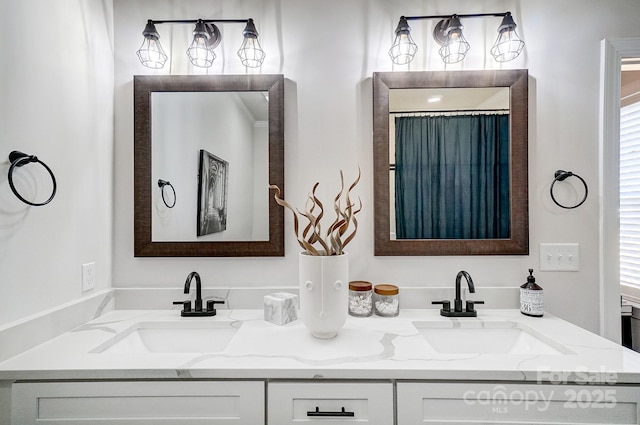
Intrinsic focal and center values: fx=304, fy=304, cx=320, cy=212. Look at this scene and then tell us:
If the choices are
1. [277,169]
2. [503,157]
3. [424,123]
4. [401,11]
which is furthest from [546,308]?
[401,11]

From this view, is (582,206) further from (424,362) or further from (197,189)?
(197,189)

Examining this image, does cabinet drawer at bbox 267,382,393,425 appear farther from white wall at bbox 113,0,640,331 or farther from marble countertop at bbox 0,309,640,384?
white wall at bbox 113,0,640,331

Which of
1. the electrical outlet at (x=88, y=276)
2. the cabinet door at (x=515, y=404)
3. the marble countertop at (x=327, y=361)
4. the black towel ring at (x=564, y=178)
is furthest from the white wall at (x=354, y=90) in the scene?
the cabinet door at (x=515, y=404)

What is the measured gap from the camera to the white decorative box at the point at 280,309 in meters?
1.27

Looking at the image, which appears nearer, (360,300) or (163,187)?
(360,300)

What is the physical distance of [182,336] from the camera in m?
1.31

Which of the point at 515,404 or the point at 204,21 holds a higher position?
A: the point at 204,21

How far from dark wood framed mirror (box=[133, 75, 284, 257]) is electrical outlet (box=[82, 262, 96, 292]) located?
0.18 metres

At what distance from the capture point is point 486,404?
2.95ft

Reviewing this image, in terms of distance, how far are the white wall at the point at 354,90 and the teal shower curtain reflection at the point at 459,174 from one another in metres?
0.14

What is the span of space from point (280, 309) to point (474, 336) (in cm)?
83

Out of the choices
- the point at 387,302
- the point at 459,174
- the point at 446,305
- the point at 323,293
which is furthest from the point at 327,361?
the point at 459,174

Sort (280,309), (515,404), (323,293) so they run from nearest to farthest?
(515,404) < (323,293) < (280,309)

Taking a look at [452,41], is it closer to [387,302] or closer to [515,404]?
[387,302]
